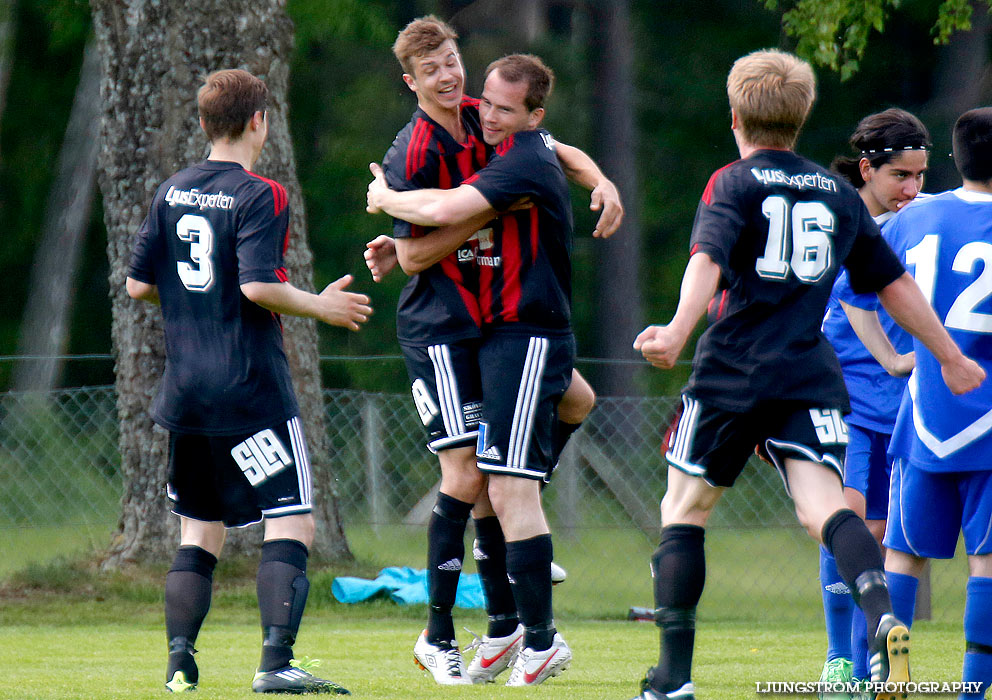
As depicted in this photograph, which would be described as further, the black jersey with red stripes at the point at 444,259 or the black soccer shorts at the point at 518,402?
the black jersey with red stripes at the point at 444,259

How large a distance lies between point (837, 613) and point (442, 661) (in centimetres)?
144

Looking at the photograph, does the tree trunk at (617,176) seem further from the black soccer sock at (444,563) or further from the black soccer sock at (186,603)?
the black soccer sock at (186,603)

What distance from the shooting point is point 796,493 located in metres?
3.68

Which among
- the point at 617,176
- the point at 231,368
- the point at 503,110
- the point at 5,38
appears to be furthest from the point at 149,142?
the point at 617,176

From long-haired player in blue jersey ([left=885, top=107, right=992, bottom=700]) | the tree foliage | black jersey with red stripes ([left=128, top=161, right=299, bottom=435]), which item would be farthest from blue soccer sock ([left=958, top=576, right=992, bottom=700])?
the tree foliage

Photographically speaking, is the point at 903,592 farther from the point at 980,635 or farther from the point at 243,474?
the point at 243,474

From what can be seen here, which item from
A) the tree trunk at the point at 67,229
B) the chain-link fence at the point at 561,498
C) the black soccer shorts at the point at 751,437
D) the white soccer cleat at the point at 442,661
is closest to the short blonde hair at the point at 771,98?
the black soccer shorts at the point at 751,437

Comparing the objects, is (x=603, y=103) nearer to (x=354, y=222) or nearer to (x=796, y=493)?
(x=354, y=222)

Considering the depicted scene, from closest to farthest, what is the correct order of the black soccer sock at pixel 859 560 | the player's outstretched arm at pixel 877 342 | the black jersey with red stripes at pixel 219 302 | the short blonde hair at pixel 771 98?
1. the black soccer sock at pixel 859 560
2. the short blonde hair at pixel 771 98
3. the black jersey with red stripes at pixel 219 302
4. the player's outstretched arm at pixel 877 342

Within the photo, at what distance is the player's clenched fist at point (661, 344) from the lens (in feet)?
10.9

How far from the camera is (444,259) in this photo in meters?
4.68

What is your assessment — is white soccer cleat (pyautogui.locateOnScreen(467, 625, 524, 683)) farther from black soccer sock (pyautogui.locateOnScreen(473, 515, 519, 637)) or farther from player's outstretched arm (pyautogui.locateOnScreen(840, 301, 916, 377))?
player's outstretched arm (pyautogui.locateOnScreen(840, 301, 916, 377))

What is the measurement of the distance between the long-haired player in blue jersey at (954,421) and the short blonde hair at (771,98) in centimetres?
70

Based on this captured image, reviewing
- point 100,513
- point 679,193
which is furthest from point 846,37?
point 679,193
